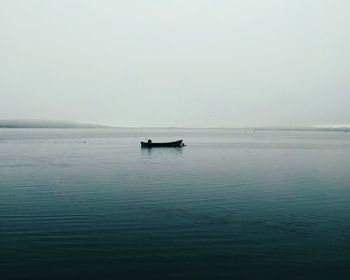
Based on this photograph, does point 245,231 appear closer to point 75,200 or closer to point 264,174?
point 75,200

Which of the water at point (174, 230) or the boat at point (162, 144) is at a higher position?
the boat at point (162, 144)

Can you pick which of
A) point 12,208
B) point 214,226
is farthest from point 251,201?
point 12,208

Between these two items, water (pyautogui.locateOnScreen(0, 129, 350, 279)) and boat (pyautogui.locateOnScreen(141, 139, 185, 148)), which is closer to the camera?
water (pyautogui.locateOnScreen(0, 129, 350, 279))

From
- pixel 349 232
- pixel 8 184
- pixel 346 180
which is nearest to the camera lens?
pixel 349 232

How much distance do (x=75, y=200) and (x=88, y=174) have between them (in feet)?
73.4

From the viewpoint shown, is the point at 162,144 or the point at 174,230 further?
the point at 162,144

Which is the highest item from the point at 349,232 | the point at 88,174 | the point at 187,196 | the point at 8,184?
the point at 88,174

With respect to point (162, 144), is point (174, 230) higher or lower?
lower

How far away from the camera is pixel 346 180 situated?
174 ft

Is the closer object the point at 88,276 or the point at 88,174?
the point at 88,276

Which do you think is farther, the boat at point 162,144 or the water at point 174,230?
the boat at point 162,144

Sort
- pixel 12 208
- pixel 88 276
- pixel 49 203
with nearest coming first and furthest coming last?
pixel 88 276 < pixel 12 208 < pixel 49 203

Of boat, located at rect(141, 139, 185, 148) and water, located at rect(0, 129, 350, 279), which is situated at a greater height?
boat, located at rect(141, 139, 185, 148)

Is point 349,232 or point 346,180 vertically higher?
point 346,180
